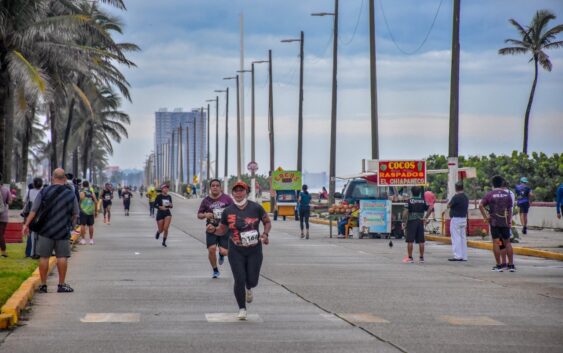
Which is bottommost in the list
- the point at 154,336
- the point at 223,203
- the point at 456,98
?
the point at 154,336

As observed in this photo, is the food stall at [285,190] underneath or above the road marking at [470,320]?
above

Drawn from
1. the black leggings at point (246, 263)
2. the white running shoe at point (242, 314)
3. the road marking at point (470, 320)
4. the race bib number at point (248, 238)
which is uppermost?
the race bib number at point (248, 238)

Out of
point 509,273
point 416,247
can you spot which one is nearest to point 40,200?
point 509,273

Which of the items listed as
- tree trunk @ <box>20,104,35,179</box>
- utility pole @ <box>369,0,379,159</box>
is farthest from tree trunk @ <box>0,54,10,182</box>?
tree trunk @ <box>20,104,35,179</box>

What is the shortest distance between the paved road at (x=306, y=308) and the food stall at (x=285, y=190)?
31947 mm

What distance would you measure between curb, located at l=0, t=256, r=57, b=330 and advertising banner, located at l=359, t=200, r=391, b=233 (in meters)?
17.7

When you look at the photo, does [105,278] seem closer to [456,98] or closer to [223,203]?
[223,203]

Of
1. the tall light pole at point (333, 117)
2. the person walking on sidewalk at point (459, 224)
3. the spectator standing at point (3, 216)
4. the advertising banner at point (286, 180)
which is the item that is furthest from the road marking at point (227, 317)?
the advertising banner at point (286, 180)

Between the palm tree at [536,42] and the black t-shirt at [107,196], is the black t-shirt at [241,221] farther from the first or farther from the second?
the palm tree at [536,42]

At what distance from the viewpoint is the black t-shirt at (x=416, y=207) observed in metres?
23.6

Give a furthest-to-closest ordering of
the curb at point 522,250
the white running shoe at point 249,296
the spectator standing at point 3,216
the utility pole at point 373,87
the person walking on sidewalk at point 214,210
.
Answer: the utility pole at point 373,87 → the curb at point 522,250 → the spectator standing at point 3,216 → the person walking on sidewalk at point 214,210 → the white running shoe at point 249,296

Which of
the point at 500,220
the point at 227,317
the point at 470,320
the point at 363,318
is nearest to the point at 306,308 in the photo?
the point at 363,318

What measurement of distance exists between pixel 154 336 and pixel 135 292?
199 inches

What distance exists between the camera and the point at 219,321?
1282cm
